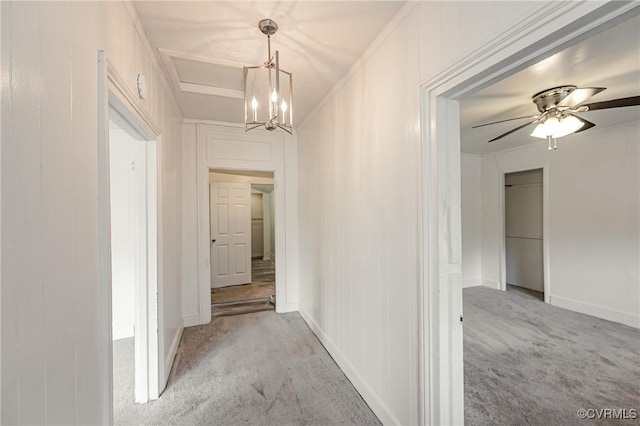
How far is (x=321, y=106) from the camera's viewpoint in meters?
2.76

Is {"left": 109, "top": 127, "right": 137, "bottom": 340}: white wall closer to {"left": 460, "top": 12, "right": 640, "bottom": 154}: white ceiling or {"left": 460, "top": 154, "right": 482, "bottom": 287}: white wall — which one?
{"left": 460, "top": 12, "right": 640, "bottom": 154}: white ceiling

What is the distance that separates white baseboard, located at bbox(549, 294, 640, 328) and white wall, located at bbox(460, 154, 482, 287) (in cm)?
115

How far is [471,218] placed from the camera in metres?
4.87

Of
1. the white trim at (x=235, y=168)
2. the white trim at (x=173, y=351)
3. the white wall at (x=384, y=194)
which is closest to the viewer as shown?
the white wall at (x=384, y=194)

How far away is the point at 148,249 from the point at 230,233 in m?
3.12

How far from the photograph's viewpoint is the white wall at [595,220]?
3189 mm

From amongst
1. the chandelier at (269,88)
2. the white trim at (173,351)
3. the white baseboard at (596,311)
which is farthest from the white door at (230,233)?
the white baseboard at (596,311)

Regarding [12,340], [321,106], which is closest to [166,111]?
[321,106]

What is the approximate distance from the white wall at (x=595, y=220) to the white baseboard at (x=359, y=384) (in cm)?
353

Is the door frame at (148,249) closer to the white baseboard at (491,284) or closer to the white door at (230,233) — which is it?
the white door at (230,233)

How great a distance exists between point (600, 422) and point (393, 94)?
8.23ft

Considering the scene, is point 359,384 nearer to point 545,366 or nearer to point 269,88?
point 545,366

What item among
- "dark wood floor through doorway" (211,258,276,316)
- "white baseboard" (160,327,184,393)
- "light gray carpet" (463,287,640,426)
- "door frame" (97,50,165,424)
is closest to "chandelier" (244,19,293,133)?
"door frame" (97,50,165,424)

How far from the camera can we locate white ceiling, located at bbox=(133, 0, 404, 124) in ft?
4.90
